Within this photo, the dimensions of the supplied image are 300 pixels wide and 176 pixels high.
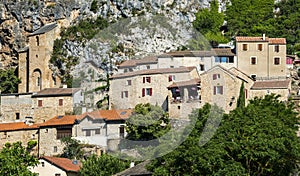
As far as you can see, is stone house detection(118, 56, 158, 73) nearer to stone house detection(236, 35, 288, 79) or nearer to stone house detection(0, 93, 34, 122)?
stone house detection(236, 35, 288, 79)

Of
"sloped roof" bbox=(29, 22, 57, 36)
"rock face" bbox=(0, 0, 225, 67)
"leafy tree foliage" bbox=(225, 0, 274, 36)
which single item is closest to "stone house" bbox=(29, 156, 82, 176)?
"rock face" bbox=(0, 0, 225, 67)

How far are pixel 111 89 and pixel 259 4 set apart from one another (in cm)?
2212

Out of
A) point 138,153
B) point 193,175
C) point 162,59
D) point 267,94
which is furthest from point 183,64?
point 193,175

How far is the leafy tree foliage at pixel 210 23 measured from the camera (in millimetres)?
83375

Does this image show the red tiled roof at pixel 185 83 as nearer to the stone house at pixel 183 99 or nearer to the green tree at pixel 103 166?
the stone house at pixel 183 99

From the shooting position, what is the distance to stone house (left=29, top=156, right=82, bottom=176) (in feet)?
208

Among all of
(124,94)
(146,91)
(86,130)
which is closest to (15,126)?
(86,130)

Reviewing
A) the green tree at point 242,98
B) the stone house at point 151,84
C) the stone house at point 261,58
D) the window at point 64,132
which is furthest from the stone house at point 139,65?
the green tree at point 242,98

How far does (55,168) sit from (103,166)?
465 centimetres

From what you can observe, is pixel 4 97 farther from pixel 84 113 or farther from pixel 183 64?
pixel 183 64

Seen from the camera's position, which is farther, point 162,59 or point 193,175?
point 162,59

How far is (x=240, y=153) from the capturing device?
47531 millimetres

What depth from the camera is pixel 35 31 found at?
83750mm

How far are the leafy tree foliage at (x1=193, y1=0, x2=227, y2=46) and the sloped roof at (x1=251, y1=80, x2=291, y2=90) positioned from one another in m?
13.8
